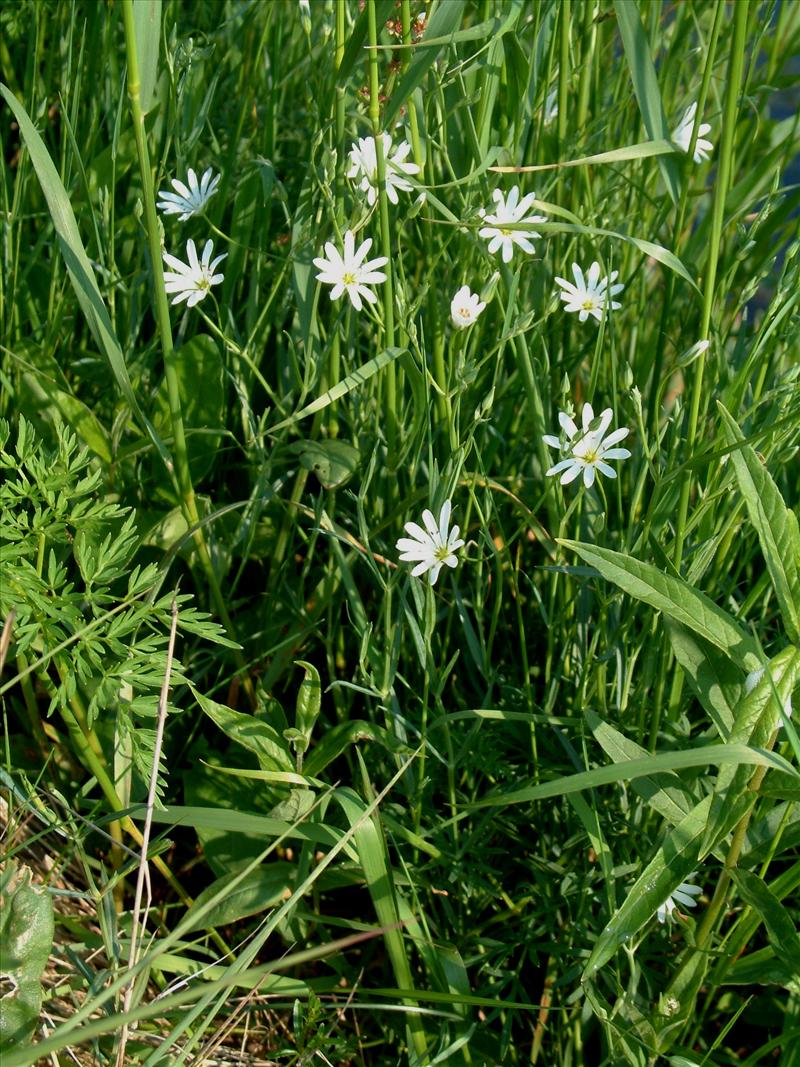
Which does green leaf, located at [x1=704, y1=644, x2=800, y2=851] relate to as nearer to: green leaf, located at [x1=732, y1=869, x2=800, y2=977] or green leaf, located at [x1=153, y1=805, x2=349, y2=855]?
green leaf, located at [x1=732, y1=869, x2=800, y2=977]

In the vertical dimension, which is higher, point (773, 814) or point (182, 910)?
point (773, 814)

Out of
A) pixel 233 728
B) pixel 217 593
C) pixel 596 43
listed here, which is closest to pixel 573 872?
pixel 233 728

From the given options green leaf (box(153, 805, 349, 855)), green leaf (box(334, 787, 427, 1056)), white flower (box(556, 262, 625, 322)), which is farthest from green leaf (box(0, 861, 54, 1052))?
white flower (box(556, 262, 625, 322))

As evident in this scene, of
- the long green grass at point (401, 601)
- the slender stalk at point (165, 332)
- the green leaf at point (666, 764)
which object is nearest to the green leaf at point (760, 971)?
the long green grass at point (401, 601)

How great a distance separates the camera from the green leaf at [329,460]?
1370mm

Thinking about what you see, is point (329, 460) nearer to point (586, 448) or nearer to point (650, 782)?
point (586, 448)

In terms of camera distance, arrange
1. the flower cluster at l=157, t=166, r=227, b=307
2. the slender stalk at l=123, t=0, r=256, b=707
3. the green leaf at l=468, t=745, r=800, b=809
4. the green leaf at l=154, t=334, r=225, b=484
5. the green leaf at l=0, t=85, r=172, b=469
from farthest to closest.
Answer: the green leaf at l=154, t=334, r=225, b=484, the flower cluster at l=157, t=166, r=227, b=307, the green leaf at l=0, t=85, r=172, b=469, the slender stalk at l=123, t=0, r=256, b=707, the green leaf at l=468, t=745, r=800, b=809

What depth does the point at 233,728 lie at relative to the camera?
48.1 inches

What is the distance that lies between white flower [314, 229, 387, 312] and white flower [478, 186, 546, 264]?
140 mm

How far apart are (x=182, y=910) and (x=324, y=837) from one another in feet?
1.40

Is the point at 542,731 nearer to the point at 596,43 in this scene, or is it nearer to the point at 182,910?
the point at 182,910

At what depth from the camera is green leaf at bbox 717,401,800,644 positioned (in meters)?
0.99

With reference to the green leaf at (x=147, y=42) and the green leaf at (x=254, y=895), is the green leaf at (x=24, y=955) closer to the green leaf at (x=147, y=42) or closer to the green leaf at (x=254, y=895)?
the green leaf at (x=254, y=895)

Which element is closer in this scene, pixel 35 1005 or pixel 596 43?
pixel 35 1005
